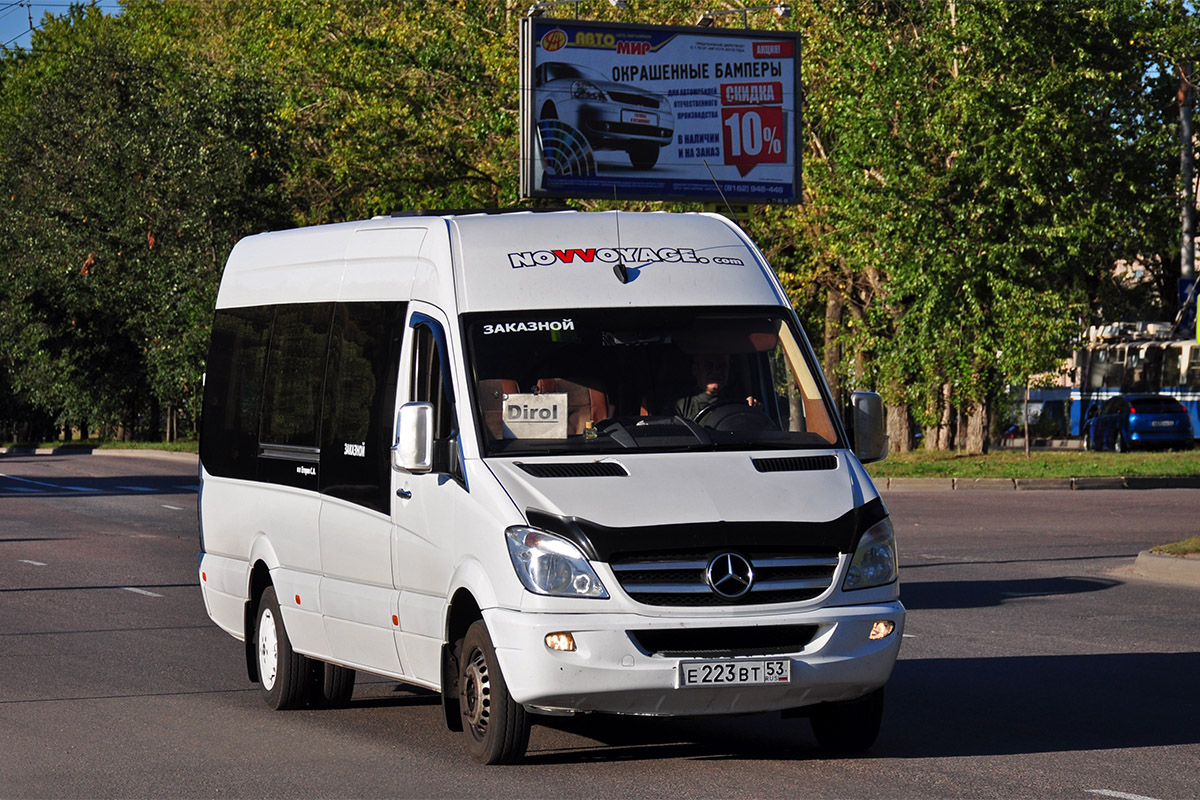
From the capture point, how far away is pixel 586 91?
103ft

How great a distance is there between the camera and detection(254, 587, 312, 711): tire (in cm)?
951

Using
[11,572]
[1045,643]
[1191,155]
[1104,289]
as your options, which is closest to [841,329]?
[1191,155]

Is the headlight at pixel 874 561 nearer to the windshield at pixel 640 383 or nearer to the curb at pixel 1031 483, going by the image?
the windshield at pixel 640 383

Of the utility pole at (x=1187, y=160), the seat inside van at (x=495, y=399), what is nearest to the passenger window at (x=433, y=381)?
the seat inside van at (x=495, y=399)

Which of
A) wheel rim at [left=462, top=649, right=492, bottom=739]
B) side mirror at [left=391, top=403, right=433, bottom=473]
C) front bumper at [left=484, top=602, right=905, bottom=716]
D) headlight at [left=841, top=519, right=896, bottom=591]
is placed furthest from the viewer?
side mirror at [left=391, top=403, right=433, bottom=473]

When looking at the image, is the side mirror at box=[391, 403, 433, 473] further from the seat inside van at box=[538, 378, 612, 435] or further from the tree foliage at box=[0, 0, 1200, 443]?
the tree foliage at box=[0, 0, 1200, 443]

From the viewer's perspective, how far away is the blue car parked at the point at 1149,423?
45344mm

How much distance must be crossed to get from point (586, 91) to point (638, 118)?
1.07m

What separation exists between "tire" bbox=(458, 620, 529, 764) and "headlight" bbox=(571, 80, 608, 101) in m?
24.3

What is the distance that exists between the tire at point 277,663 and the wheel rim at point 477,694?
203 cm

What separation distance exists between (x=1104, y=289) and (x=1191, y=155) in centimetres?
721

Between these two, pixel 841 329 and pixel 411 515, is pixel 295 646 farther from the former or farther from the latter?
pixel 841 329

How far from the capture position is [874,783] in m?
7.21

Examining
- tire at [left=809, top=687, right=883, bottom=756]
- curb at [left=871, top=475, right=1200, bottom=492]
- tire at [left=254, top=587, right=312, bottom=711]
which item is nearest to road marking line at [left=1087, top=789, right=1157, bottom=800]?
tire at [left=809, top=687, right=883, bottom=756]
